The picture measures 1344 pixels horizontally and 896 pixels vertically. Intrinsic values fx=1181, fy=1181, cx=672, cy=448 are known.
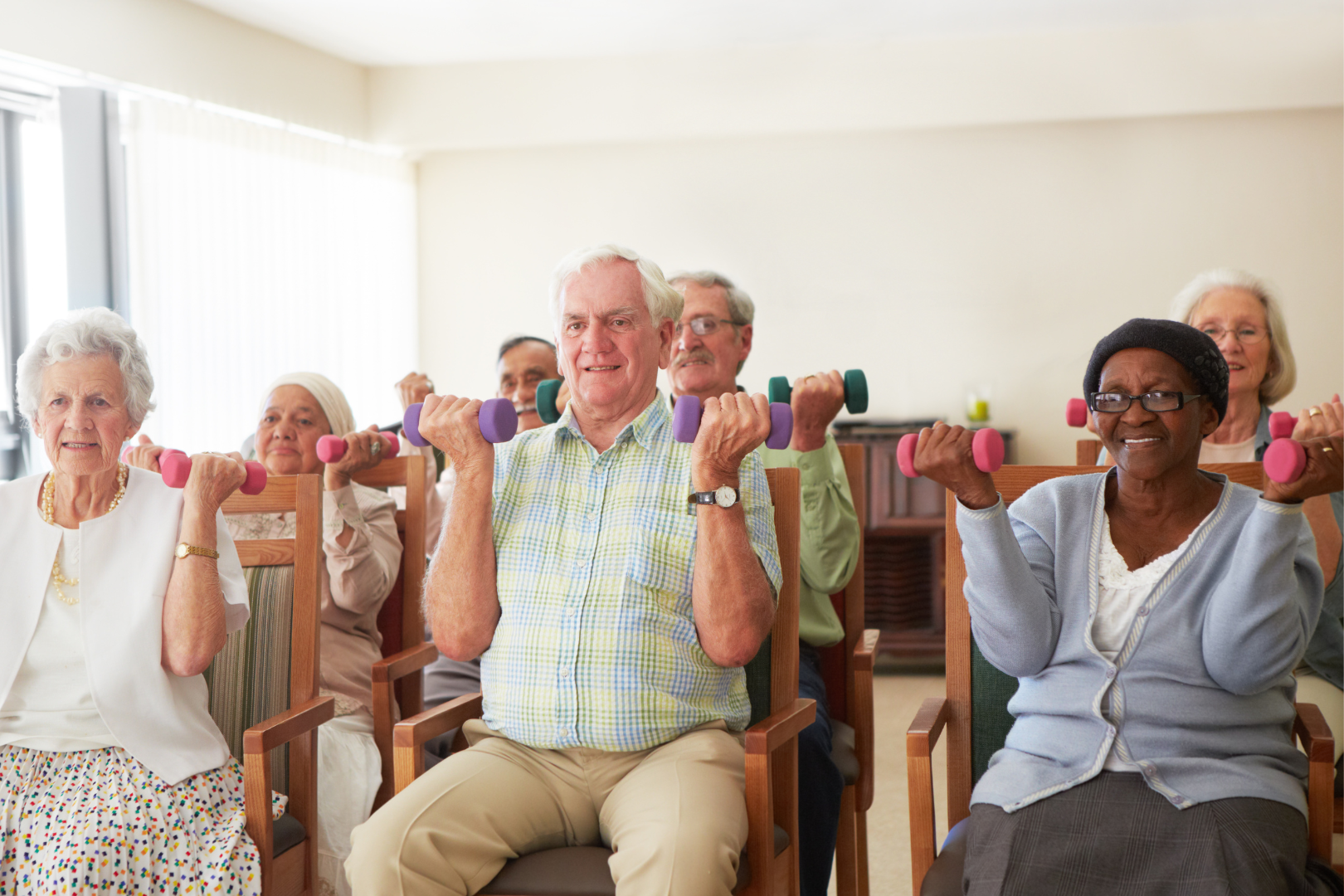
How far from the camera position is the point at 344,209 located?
5660 mm

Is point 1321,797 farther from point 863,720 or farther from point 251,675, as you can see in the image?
point 251,675

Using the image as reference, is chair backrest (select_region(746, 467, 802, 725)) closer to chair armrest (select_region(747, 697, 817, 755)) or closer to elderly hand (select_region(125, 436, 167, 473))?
chair armrest (select_region(747, 697, 817, 755))

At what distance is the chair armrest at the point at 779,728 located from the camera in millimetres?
1699

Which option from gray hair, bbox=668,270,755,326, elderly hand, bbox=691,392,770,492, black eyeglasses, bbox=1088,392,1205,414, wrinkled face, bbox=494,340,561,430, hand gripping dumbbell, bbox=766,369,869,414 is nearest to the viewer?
black eyeglasses, bbox=1088,392,1205,414

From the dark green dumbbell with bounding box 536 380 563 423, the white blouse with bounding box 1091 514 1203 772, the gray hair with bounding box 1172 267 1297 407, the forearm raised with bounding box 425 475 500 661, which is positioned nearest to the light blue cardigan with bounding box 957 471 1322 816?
the white blouse with bounding box 1091 514 1203 772

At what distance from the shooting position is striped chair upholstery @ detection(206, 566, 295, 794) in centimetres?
208

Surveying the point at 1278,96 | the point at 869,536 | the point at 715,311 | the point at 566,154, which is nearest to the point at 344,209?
the point at 566,154

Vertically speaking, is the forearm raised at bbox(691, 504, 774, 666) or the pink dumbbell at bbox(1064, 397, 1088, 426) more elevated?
the pink dumbbell at bbox(1064, 397, 1088, 426)

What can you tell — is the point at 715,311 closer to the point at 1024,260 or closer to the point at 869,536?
the point at 869,536

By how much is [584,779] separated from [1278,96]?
16.0ft

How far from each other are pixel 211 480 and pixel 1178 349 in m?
1.48

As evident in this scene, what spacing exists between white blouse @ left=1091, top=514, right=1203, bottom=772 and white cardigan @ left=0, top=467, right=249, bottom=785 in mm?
1335

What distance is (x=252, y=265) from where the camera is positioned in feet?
16.5

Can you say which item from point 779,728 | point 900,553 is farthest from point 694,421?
point 900,553
